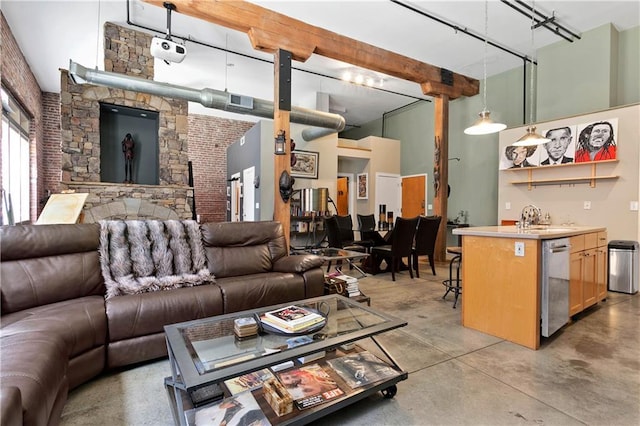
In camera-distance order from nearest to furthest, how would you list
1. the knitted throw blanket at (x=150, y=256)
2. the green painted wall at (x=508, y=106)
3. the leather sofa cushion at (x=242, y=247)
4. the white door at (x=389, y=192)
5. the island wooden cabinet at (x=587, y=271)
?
the knitted throw blanket at (x=150, y=256)
the island wooden cabinet at (x=587, y=271)
the leather sofa cushion at (x=242, y=247)
the green painted wall at (x=508, y=106)
the white door at (x=389, y=192)

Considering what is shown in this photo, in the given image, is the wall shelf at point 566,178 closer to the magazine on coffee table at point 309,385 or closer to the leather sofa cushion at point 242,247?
the leather sofa cushion at point 242,247

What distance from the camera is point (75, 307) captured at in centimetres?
195

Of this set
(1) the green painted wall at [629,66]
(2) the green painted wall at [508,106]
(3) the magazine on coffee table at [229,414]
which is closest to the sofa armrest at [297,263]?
(3) the magazine on coffee table at [229,414]

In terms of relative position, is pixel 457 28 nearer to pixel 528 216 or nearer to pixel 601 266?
pixel 528 216

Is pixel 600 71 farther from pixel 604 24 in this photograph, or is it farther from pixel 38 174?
pixel 38 174

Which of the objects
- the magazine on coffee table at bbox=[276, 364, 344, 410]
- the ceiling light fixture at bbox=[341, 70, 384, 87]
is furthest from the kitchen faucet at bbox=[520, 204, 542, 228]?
the ceiling light fixture at bbox=[341, 70, 384, 87]

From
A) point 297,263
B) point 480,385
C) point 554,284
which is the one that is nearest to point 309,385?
point 480,385

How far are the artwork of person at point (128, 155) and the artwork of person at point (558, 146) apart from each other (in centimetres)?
719

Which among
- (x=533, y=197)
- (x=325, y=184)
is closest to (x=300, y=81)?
(x=325, y=184)

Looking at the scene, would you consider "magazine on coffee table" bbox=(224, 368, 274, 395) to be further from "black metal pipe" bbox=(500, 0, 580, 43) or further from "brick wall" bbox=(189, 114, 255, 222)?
"brick wall" bbox=(189, 114, 255, 222)

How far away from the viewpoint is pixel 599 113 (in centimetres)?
440

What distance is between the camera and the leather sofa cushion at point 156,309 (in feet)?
6.61

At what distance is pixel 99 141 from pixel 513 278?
6.13 metres

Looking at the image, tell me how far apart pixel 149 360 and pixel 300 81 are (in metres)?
5.95
